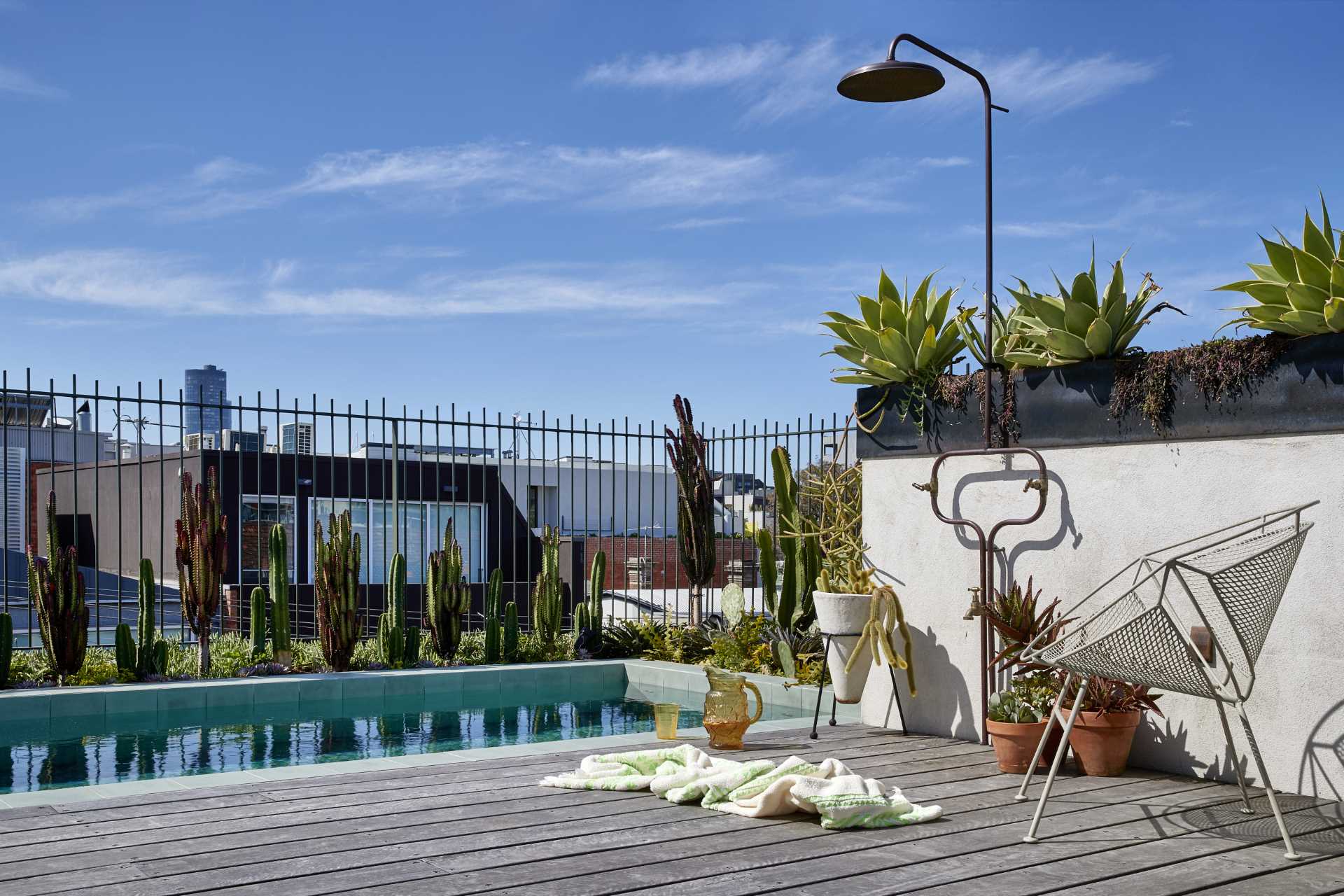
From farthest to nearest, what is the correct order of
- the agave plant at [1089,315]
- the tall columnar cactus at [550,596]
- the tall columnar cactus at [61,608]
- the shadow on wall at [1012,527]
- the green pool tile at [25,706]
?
the tall columnar cactus at [550,596] → the tall columnar cactus at [61,608] → the green pool tile at [25,706] → the shadow on wall at [1012,527] → the agave plant at [1089,315]

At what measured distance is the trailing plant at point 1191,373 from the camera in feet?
13.5

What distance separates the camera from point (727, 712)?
4.95 meters

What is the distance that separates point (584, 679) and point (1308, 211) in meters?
6.01

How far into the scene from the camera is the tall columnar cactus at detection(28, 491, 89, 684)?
7422 mm

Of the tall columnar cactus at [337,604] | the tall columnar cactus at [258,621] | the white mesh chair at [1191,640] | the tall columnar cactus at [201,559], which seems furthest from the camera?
the tall columnar cactus at [337,604]

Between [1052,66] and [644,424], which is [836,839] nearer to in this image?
[1052,66]

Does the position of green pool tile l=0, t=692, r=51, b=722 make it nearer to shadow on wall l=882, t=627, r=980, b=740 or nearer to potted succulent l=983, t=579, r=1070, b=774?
shadow on wall l=882, t=627, r=980, b=740

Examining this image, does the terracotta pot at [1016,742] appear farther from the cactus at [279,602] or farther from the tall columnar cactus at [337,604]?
the cactus at [279,602]

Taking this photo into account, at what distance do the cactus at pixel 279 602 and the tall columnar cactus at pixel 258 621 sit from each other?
0.06 metres

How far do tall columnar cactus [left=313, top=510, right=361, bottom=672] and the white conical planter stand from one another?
431 cm

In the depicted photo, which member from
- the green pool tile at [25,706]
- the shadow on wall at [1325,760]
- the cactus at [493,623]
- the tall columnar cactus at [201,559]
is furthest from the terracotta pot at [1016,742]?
the tall columnar cactus at [201,559]

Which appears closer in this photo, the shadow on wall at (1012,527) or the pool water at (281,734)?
the shadow on wall at (1012,527)

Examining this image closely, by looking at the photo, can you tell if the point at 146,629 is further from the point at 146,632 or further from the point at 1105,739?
the point at 1105,739

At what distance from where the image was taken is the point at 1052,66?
25.6ft
